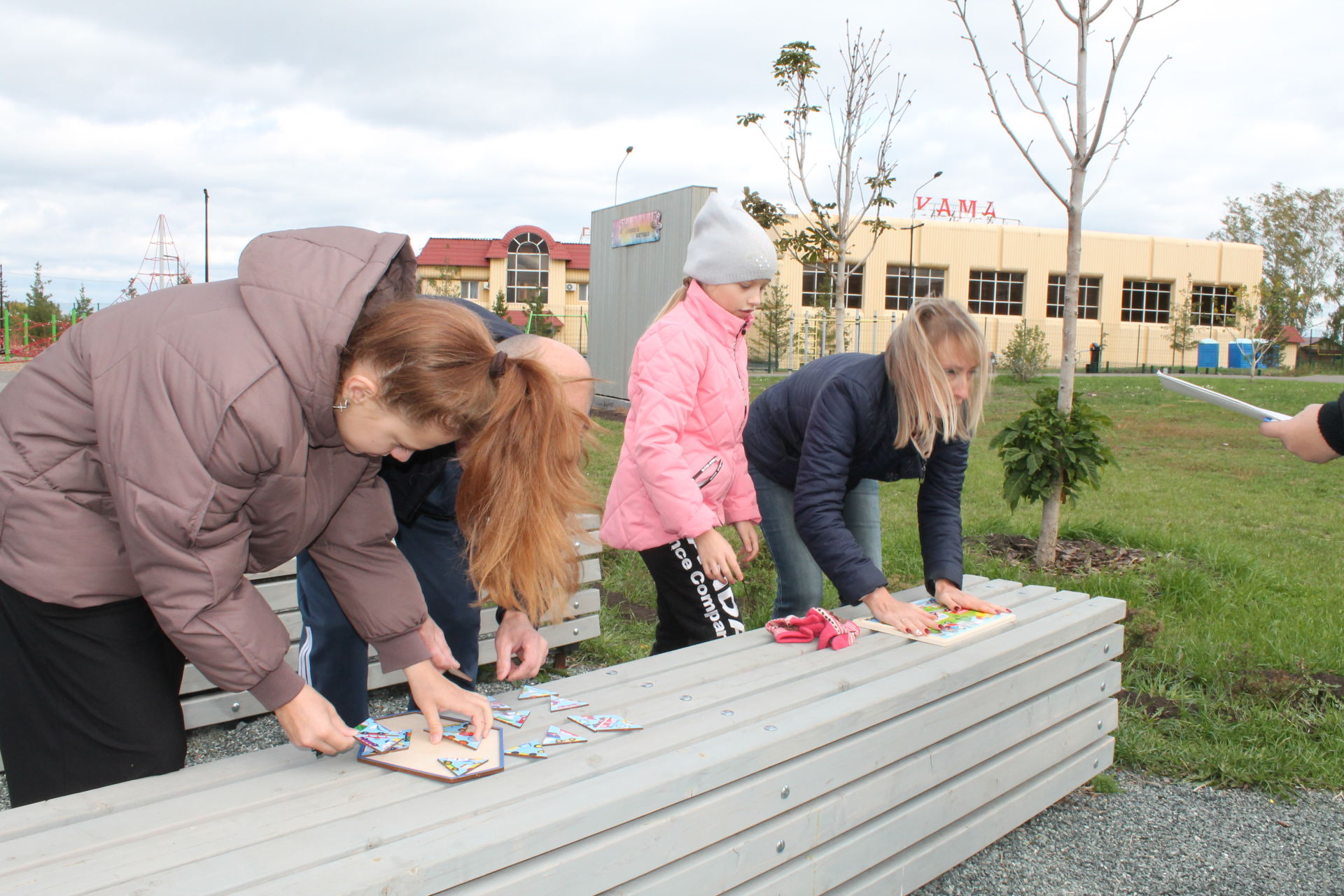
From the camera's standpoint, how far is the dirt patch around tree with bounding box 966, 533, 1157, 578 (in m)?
5.25

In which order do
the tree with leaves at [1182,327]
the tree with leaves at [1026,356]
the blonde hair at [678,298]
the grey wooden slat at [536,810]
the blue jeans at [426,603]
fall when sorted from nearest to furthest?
the grey wooden slat at [536,810] < the blue jeans at [426,603] < the blonde hair at [678,298] < the tree with leaves at [1026,356] < the tree with leaves at [1182,327]

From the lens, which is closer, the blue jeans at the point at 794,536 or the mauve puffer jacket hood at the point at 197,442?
the mauve puffer jacket hood at the point at 197,442

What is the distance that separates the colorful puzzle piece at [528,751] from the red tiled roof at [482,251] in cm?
3562

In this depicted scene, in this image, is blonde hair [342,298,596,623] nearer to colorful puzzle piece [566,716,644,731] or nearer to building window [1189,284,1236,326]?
colorful puzzle piece [566,716,644,731]

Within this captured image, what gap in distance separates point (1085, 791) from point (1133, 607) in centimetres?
161

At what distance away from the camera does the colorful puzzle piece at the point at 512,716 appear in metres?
1.86

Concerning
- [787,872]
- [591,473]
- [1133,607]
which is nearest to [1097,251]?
[591,473]

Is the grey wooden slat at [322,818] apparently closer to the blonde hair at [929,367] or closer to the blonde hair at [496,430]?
the blonde hair at [496,430]

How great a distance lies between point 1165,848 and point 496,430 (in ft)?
7.17

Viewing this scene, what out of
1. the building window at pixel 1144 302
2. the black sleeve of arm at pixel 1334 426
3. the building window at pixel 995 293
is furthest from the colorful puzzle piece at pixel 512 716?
the building window at pixel 1144 302

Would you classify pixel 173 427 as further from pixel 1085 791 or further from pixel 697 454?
pixel 1085 791

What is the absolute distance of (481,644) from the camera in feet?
12.6

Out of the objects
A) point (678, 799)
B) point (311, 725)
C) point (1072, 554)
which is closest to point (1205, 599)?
→ point (1072, 554)

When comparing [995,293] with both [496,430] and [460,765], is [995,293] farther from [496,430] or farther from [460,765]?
[460,765]
